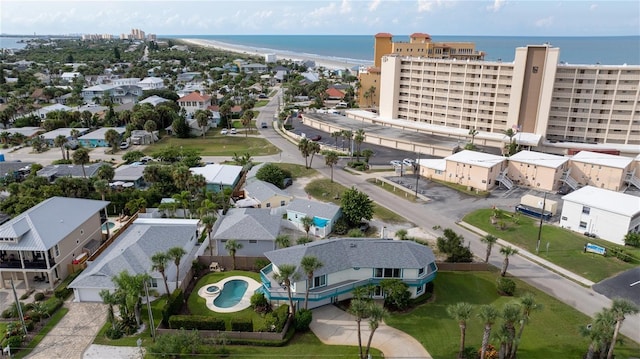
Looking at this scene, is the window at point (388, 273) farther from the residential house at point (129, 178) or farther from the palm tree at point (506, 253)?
the residential house at point (129, 178)

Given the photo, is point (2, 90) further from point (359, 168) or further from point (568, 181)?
point (568, 181)

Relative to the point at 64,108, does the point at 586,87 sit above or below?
above

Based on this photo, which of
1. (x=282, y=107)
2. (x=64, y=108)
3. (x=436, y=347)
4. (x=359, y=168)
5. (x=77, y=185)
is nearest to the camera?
(x=436, y=347)

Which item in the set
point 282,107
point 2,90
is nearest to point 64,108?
point 2,90

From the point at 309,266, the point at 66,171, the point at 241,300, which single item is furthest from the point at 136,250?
the point at 66,171

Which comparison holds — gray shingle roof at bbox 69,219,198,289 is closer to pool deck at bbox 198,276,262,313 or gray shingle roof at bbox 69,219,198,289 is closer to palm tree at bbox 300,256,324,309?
pool deck at bbox 198,276,262,313

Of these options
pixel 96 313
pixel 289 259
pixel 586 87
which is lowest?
pixel 96 313

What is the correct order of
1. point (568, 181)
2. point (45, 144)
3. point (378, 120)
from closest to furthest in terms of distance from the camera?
point (568, 181) < point (45, 144) < point (378, 120)

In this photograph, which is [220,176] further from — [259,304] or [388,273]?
[388,273]
